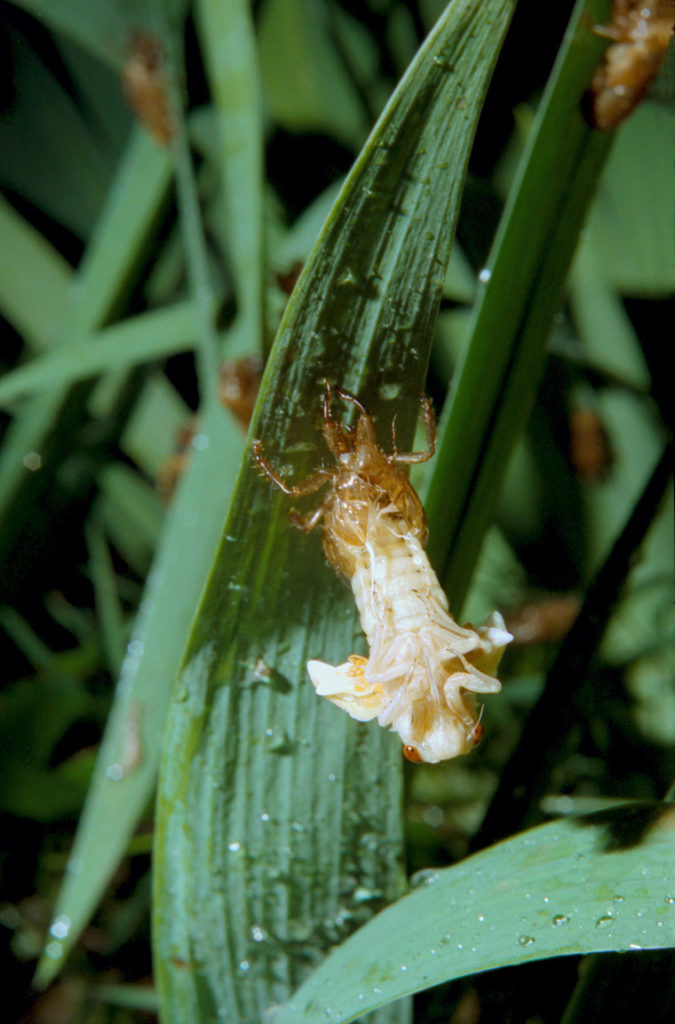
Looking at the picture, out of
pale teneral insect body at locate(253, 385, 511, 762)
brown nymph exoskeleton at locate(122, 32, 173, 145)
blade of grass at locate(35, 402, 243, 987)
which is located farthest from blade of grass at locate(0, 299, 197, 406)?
pale teneral insect body at locate(253, 385, 511, 762)

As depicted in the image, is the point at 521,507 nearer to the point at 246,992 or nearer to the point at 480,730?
the point at 480,730

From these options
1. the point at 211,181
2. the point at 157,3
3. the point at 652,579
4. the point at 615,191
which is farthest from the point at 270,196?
the point at 652,579

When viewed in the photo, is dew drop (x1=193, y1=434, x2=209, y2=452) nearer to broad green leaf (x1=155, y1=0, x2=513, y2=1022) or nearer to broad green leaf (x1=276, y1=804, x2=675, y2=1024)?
broad green leaf (x1=155, y1=0, x2=513, y2=1022)

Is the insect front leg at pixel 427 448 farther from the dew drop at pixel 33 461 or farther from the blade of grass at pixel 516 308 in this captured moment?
the dew drop at pixel 33 461

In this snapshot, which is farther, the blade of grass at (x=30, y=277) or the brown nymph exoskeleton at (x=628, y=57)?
the blade of grass at (x=30, y=277)

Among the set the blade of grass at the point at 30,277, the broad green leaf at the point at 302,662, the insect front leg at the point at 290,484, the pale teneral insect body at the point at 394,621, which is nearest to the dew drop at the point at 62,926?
the broad green leaf at the point at 302,662

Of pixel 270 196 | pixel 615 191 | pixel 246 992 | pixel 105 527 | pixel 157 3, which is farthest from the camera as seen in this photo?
pixel 105 527
